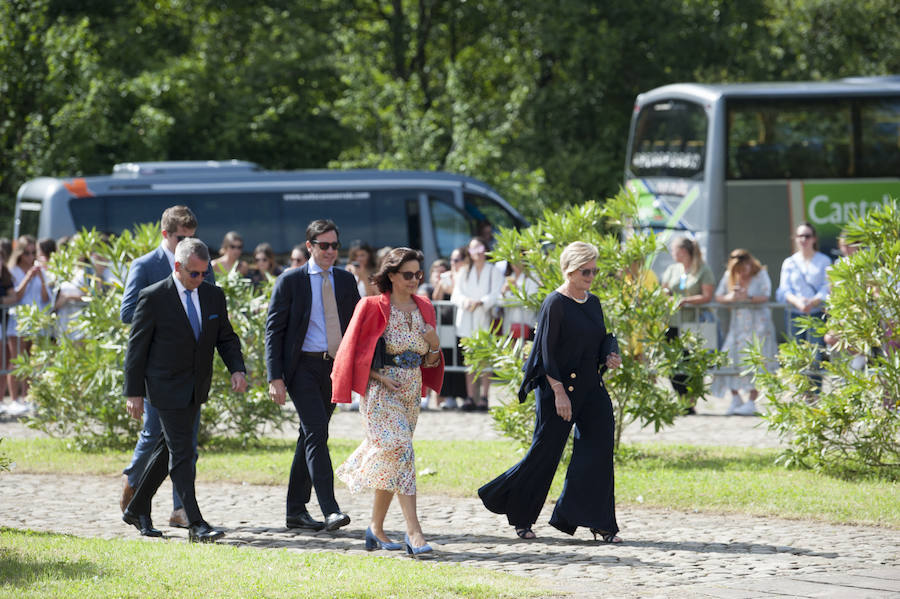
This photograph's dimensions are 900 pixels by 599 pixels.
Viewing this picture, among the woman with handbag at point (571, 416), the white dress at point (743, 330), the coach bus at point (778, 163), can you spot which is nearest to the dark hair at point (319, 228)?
the woman with handbag at point (571, 416)

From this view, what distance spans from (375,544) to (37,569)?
1.99 m

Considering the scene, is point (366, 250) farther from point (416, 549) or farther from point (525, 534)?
point (416, 549)

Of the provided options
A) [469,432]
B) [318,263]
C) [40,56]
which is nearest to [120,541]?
[318,263]

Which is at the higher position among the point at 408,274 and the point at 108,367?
the point at 408,274

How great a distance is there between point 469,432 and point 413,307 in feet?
20.7

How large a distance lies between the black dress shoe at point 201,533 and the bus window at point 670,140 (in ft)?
47.5

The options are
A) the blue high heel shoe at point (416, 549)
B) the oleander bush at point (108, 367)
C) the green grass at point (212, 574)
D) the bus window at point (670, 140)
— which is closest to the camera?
the green grass at point (212, 574)

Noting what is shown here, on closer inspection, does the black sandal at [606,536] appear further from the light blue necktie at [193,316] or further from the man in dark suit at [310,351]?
the light blue necktie at [193,316]

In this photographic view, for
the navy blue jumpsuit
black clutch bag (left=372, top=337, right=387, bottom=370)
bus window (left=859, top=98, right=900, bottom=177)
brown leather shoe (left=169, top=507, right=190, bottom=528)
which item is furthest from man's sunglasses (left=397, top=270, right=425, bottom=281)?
bus window (left=859, top=98, right=900, bottom=177)

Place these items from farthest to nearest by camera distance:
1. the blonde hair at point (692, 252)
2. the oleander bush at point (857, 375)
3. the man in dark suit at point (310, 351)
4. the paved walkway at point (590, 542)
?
the blonde hair at point (692, 252) < the oleander bush at point (857, 375) < the man in dark suit at point (310, 351) < the paved walkway at point (590, 542)

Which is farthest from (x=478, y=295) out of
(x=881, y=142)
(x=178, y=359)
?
(x=881, y=142)

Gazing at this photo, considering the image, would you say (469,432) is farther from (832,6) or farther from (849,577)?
(832,6)

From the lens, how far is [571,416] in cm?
820

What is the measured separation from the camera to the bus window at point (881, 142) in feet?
Result: 69.5
